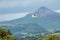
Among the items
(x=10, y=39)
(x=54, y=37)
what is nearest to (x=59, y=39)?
(x=54, y=37)

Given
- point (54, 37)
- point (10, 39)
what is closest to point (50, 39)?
point (54, 37)

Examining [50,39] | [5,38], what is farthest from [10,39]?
[50,39]

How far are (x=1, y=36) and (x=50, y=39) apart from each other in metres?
12.0

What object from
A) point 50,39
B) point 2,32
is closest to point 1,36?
point 2,32

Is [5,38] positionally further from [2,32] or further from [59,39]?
[59,39]

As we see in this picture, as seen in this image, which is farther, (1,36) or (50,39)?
(1,36)

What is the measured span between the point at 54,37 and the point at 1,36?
12441mm

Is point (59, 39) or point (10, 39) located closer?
point (59, 39)

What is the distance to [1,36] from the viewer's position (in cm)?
4469

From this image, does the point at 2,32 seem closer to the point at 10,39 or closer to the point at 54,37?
the point at 10,39

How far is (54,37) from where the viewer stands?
34.7m

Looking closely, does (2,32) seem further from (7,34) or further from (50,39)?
(50,39)

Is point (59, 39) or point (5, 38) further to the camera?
point (5, 38)

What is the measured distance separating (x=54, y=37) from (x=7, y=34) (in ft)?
40.9
